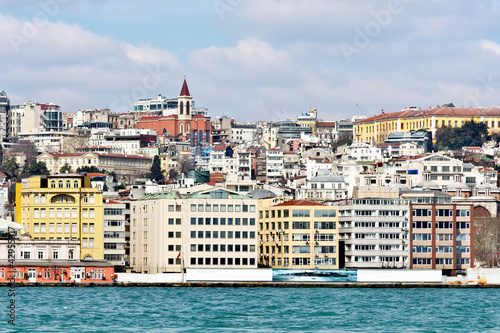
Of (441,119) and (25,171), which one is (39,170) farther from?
(441,119)

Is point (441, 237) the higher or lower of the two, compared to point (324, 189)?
lower

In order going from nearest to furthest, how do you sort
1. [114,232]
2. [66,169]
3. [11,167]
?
[114,232] → [66,169] → [11,167]

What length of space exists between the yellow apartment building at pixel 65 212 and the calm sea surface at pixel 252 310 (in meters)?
7.83

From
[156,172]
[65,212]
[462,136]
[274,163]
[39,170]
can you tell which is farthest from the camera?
[462,136]

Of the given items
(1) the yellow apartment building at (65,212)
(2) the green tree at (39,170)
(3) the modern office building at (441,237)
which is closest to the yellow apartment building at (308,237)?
(3) the modern office building at (441,237)

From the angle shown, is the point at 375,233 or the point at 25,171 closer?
the point at 375,233

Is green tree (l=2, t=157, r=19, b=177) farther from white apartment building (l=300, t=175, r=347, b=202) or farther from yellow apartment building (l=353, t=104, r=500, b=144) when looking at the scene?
white apartment building (l=300, t=175, r=347, b=202)

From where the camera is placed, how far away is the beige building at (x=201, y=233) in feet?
298

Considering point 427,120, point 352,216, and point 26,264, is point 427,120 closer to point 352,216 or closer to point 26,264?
point 352,216

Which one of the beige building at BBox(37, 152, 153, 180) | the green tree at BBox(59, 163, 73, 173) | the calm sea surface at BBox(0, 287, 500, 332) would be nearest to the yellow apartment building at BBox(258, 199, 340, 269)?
the calm sea surface at BBox(0, 287, 500, 332)

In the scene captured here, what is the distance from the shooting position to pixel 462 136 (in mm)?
187500

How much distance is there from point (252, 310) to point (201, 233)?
1947 centimetres

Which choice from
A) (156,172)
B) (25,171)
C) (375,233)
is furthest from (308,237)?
(25,171)

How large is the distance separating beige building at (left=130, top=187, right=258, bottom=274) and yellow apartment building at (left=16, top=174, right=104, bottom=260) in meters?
4.33
